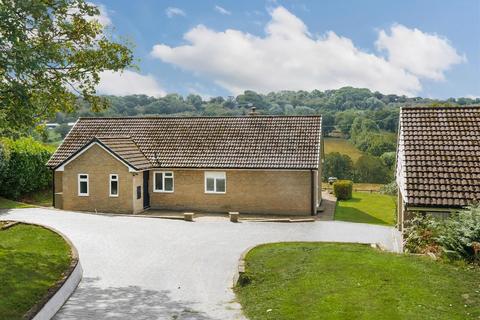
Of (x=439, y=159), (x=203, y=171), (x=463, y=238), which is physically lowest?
(x=463, y=238)

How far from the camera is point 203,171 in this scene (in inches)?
1262

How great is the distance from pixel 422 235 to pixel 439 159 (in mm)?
4415

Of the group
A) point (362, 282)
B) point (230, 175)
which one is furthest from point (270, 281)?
point (230, 175)

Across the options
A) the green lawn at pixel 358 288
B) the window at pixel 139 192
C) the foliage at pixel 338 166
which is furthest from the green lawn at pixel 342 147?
the green lawn at pixel 358 288

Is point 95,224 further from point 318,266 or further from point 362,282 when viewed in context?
point 362,282

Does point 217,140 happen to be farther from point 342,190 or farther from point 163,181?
point 342,190

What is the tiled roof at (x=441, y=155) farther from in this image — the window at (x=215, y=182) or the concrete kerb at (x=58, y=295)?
the window at (x=215, y=182)

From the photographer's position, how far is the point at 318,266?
15.6 m

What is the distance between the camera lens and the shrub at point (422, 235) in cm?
1684

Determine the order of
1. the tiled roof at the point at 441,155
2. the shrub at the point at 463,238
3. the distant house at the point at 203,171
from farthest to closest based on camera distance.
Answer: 1. the distant house at the point at 203,171
2. the tiled roof at the point at 441,155
3. the shrub at the point at 463,238

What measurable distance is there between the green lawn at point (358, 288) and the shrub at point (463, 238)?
2.54 feet

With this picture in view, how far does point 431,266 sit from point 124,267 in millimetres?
10312

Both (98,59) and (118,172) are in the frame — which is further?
(118,172)

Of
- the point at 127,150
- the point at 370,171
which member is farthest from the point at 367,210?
the point at 370,171
